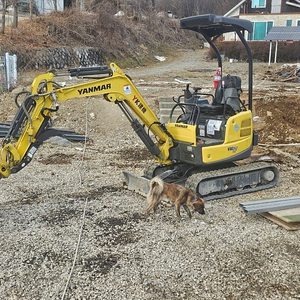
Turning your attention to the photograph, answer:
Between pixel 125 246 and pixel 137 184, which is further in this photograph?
pixel 137 184

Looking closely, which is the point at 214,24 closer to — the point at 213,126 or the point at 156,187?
the point at 213,126

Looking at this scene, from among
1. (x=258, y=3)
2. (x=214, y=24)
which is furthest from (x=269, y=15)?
(x=214, y=24)

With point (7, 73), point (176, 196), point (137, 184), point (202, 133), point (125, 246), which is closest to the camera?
point (125, 246)

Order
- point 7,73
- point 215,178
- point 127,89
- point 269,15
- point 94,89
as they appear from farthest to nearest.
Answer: point 269,15, point 7,73, point 215,178, point 127,89, point 94,89

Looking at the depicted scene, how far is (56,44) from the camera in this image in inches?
1059

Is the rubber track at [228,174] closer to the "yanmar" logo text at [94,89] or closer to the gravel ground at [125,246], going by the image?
the gravel ground at [125,246]

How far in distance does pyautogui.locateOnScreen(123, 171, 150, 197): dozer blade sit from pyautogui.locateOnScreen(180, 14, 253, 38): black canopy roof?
2799 millimetres

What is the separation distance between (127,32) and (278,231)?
30.3 meters

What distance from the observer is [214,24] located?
23.7 ft

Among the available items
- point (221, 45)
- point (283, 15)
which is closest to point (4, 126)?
point (221, 45)

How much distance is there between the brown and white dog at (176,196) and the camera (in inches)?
242

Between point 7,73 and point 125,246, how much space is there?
13871mm

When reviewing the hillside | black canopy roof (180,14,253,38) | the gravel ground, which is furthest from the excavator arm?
the hillside

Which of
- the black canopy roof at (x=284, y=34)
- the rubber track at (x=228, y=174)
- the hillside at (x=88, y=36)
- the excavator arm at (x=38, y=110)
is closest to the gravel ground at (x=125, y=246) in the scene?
the rubber track at (x=228, y=174)
